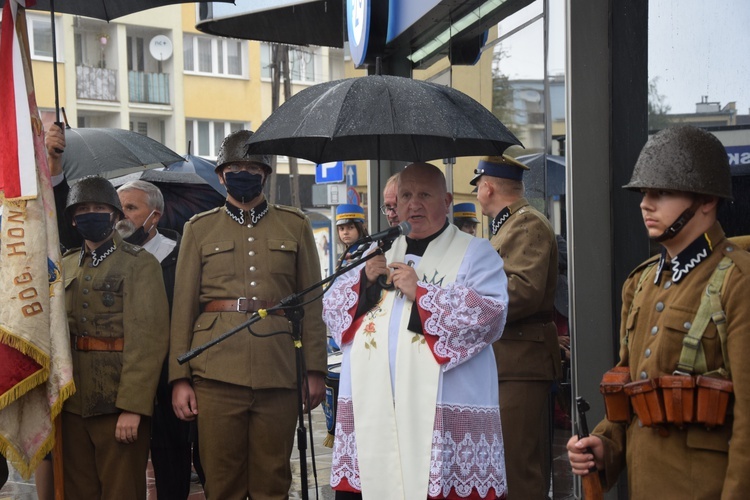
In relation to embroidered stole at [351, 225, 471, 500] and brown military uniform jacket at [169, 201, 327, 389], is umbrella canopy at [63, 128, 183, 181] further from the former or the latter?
embroidered stole at [351, 225, 471, 500]

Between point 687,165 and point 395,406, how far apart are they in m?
1.66

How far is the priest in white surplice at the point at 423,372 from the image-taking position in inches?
173

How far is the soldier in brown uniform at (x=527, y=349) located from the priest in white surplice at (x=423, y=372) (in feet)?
3.36

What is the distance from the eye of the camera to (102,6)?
6.39 meters

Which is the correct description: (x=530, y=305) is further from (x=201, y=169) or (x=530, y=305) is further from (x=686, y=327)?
(x=201, y=169)

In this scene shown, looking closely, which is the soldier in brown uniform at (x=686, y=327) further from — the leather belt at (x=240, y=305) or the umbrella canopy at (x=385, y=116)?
the leather belt at (x=240, y=305)


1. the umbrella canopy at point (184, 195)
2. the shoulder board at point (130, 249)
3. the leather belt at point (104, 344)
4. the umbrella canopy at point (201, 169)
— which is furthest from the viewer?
the umbrella canopy at point (201, 169)

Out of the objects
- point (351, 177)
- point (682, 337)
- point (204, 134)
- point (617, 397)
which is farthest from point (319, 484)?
point (204, 134)

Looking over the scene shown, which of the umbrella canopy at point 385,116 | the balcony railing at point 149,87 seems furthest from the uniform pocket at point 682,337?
the balcony railing at point 149,87

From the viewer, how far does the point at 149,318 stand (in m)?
5.65

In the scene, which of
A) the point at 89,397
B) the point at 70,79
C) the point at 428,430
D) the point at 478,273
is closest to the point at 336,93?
the point at 478,273

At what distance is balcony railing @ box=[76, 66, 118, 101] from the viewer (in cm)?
3756

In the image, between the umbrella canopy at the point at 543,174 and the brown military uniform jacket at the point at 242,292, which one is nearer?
the brown military uniform jacket at the point at 242,292

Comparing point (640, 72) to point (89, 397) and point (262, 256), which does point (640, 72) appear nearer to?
point (262, 256)
